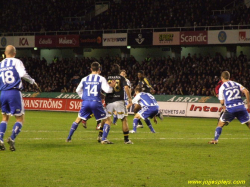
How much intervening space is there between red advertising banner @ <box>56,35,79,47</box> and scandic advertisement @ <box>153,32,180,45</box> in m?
8.72

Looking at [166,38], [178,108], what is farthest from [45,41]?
[178,108]

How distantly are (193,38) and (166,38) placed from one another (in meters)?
2.61

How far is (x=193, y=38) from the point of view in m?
41.0

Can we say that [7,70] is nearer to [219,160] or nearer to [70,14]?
[219,160]

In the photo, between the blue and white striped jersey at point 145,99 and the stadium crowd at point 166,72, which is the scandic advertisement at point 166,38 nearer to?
the stadium crowd at point 166,72

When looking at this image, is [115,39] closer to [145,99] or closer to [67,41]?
[67,41]

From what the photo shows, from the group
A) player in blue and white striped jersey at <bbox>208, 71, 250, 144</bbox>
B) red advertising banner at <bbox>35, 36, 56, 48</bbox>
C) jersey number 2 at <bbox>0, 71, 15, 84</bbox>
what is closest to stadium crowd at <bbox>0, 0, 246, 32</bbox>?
red advertising banner at <bbox>35, 36, 56, 48</bbox>

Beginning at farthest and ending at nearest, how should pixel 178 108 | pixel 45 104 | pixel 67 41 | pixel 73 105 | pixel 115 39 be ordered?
1. pixel 67 41
2. pixel 115 39
3. pixel 45 104
4. pixel 73 105
5. pixel 178 108

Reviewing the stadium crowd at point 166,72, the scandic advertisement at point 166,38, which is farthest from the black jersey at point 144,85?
the scandic advertisement at point 166,38

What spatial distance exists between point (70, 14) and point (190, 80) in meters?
20.7

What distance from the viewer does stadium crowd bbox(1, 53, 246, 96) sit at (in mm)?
35719

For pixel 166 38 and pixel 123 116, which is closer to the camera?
pixel 123 116

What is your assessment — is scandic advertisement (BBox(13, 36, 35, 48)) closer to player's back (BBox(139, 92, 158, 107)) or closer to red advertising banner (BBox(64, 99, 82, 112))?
red advertising banner (BBox(64, 99, 82, 112))

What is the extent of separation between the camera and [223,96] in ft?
45.5
